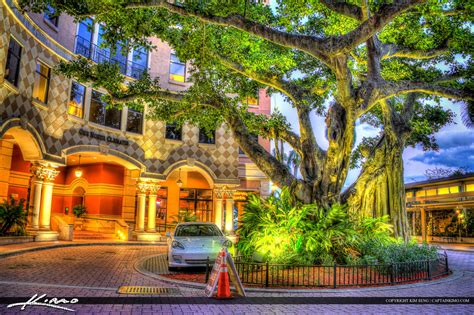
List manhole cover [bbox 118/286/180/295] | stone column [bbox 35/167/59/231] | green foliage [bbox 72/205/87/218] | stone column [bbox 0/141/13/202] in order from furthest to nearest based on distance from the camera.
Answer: green foliage [bbox 72/205/87/218] → stone column [bbox 0/141/13/202] → stone column [bbox 35/167/59/231] → manhole cover [bbox 118/286/180/295]

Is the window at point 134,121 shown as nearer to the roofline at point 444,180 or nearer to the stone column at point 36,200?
the stone column at point 36,200

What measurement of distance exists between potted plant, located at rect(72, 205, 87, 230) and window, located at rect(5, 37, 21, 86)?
467 inches

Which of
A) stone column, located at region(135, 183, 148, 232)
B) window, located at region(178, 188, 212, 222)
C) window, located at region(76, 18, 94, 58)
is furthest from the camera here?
window, located at region(178, 188, 212, 222)

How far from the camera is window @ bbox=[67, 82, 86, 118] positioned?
2095 cm

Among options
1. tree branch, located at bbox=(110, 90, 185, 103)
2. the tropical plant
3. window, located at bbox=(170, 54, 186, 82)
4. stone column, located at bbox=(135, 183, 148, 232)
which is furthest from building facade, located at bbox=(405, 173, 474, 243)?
tree branch, located at bbox=(110, 90, 185, 103)

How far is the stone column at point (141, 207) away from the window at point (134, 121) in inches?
137

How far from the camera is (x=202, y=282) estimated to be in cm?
980

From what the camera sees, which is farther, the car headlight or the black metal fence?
the car headlight

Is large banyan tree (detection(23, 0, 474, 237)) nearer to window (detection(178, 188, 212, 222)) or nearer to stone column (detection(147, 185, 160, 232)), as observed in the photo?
Answer: stone column (detection(147, 185, 160, 232))

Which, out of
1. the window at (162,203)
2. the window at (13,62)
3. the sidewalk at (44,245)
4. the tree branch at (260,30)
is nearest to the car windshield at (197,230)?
the sidewalk at (44,245)

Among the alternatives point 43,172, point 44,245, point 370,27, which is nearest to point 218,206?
point 43,172

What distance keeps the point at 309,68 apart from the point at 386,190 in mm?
6572

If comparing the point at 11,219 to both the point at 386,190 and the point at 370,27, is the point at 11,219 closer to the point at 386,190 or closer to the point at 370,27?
the point at 386,190

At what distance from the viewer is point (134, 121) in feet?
80.3
